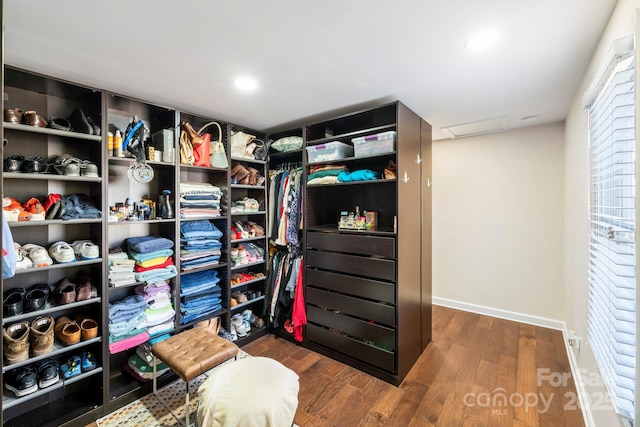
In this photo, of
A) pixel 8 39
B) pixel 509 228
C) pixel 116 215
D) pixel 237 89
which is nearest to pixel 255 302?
pixel 116 215

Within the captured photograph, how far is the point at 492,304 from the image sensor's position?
3395mm

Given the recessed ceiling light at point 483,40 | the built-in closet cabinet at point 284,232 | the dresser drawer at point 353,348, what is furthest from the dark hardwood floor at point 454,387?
the recessed ceiling light at point 483,40

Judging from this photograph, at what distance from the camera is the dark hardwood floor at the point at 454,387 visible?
73.2 inches

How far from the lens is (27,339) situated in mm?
1675

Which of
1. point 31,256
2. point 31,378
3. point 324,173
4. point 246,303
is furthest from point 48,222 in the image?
point 324,173

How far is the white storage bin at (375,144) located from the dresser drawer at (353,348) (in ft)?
5.29

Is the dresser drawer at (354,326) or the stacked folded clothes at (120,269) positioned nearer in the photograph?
the stacked folded clothes at (120,269)

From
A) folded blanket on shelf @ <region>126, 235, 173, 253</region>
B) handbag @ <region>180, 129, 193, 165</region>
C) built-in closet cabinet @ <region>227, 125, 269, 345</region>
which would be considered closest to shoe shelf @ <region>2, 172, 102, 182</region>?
folded blanket on shelf @ <region>126, 235, 173, 253</region>

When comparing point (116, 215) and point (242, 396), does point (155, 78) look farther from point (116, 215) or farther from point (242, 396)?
point (242, 396)

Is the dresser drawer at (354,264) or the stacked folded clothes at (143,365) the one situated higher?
the dresser drawer at (354,264)

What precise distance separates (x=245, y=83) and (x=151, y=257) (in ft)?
5.01

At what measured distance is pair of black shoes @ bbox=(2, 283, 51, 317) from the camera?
64.6 inches

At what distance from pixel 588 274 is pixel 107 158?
3.28 meters

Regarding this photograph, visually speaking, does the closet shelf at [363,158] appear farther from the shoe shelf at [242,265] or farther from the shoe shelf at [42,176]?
the shoe shelf at [42,176]
